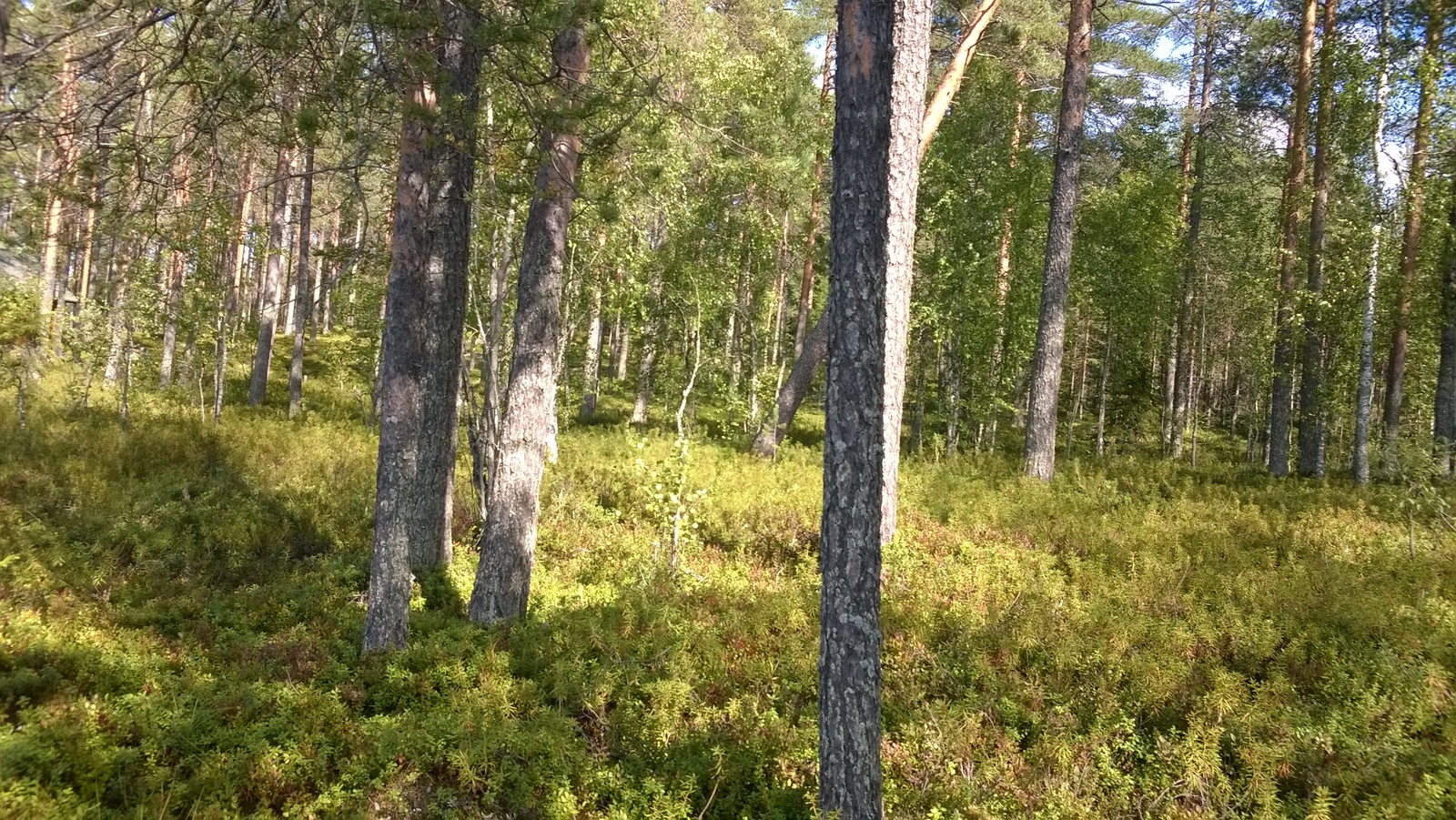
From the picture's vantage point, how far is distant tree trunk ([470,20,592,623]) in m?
6.60

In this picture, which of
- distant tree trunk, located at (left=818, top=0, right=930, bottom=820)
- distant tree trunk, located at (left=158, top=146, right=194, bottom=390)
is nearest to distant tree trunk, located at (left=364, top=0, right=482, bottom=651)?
distant tree trunk, located at (left=158, top=146, right=194, bottom=390)

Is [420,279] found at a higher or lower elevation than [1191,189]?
lower

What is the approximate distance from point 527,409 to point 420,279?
4.77ft

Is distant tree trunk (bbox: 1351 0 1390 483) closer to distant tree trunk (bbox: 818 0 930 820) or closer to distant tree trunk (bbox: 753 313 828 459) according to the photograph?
distant tree trunk (bbox: 753 313 828 459)

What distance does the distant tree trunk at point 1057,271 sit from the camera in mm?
11609

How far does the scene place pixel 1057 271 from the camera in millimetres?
11719

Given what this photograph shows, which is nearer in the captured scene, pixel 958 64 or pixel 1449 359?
pixel 958 64

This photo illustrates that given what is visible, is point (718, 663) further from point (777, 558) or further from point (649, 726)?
point (777, 558)

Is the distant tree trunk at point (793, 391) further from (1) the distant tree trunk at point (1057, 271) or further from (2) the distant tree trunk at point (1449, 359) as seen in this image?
(2) the distant tree trunk at point (1449, 359)

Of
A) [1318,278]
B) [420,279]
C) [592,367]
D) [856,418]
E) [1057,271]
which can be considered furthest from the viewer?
[592,367]

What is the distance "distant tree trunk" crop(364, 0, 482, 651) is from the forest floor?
746mm

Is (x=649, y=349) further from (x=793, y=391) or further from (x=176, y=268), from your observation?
(x=176, y=268)

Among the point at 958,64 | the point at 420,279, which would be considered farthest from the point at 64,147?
the point at 958,64

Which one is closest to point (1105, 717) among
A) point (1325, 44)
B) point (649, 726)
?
point (649, 726)
